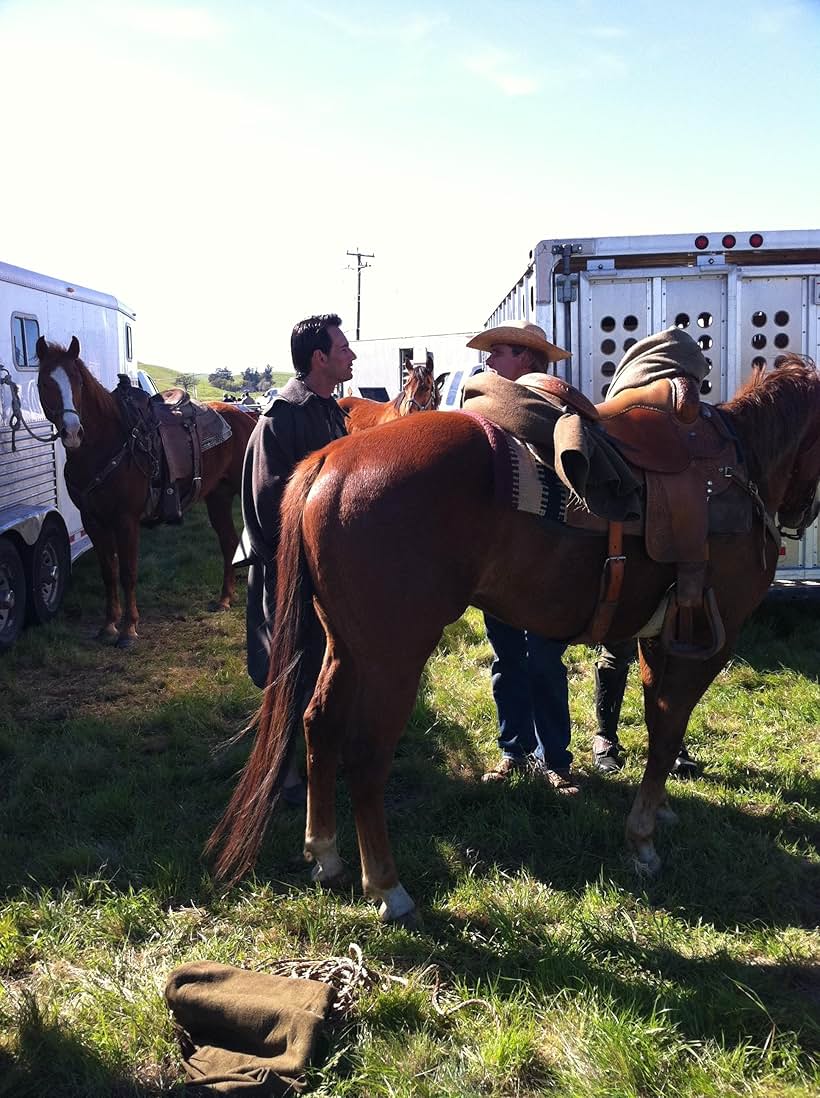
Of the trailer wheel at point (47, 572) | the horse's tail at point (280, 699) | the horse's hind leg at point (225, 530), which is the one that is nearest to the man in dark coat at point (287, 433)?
the horse's tail at point (280, 699)

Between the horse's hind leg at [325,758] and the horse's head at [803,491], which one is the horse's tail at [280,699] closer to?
the horse's hind leg at [325,758]

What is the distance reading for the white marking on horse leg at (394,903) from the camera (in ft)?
9.87

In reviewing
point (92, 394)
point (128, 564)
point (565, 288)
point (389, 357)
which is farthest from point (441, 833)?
point (389, 357)

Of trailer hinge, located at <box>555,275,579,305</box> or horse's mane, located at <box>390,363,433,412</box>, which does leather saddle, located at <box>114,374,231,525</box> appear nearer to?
horse's mane, located at <box>390,363,433,412</box>

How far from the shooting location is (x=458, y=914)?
3.08 m

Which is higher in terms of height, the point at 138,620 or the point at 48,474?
the point at 48,474

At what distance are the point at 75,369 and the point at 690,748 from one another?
5.27 m

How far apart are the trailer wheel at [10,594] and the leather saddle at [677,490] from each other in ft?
16.3

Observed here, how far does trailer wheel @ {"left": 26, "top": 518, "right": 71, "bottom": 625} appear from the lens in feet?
22.6

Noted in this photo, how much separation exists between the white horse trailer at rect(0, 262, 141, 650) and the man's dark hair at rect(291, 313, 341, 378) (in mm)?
3409

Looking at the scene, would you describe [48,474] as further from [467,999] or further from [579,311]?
[467,999]

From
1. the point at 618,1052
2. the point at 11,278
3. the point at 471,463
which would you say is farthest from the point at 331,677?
the point at 11,278

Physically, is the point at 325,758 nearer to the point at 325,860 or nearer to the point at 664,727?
the point at 325,860

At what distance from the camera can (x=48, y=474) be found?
303 inches
